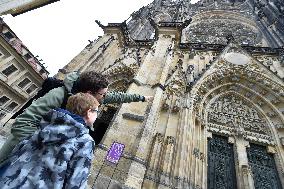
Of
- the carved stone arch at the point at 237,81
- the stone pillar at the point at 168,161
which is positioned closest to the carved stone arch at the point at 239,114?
the carved stone arch at the point at 237,81

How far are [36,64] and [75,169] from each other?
22413 millimetres

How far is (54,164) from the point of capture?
137cm

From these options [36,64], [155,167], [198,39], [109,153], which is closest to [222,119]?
[155,167]

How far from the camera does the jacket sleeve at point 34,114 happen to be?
167 centimetres

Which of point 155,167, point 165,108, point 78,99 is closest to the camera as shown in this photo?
point 78,99

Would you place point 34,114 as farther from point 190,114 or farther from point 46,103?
point 190,114

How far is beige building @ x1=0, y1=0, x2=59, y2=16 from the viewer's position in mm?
3990

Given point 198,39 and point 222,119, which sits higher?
point 198,39

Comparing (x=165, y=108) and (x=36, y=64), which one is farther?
(x=36, y=64)

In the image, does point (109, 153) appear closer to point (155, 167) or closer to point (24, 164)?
point (155, 167)

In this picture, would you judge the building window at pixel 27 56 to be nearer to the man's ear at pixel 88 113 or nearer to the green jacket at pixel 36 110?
the green jacket at pixel 36 110

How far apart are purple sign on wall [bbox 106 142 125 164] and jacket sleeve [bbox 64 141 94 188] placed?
403 cm

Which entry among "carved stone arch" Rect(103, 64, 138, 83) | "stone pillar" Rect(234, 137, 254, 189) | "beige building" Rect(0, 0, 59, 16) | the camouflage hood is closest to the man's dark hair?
the camouflage hood

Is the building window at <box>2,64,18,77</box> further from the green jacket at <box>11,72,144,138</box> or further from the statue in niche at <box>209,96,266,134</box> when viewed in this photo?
the green jacket at <box>11,72,144,138</box>
